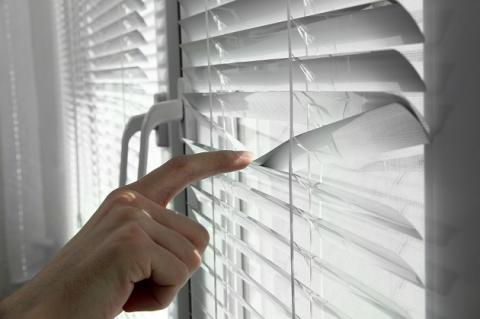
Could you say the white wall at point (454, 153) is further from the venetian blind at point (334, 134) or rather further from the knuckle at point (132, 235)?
the knuckle at point (132, 235)

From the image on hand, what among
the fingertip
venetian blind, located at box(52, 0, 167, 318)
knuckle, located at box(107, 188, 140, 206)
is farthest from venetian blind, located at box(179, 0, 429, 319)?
venetian blind, located at box(52, 0, 167, 318)

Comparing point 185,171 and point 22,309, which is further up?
point 185,171

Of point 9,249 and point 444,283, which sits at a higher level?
point 444,283

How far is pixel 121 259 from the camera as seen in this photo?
610 mm

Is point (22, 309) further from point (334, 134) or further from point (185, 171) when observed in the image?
point (334, 134)

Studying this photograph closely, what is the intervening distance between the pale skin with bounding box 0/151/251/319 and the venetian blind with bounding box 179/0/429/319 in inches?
2.8

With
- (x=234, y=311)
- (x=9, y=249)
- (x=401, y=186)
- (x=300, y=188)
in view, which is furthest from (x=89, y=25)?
(x=401, y=186)

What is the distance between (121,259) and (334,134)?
26 cm

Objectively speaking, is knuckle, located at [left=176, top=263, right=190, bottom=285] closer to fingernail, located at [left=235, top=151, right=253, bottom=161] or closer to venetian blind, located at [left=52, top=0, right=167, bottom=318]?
fingernail, located at [left=235, top=151, right=253, bottom=161]

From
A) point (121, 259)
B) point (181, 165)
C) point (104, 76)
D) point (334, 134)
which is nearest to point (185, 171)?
point (181, 165)

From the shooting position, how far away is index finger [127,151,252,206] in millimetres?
626

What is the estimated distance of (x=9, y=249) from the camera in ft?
6.29

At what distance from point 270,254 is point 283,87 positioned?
0.83ft

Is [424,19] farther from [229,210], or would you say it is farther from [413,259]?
[229,210]
